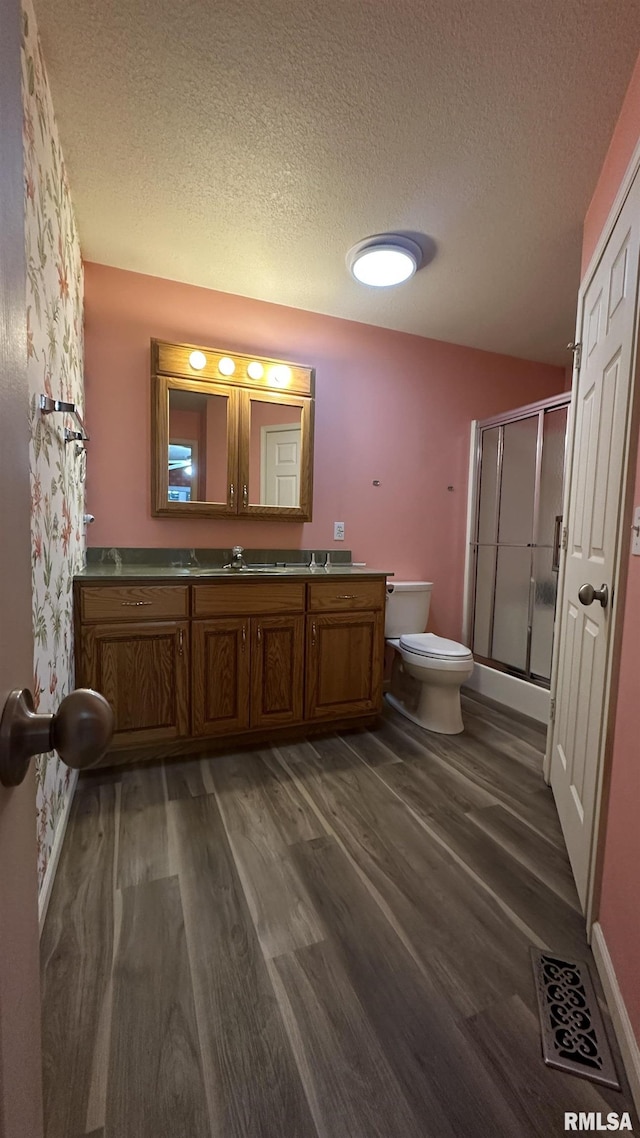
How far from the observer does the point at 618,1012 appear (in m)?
1.01

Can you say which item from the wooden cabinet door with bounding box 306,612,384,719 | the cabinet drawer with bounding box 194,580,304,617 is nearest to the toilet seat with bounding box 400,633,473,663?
the wooden cabinet door with bounding box 306,612,384,719

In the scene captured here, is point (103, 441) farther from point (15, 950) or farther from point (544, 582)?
point (544, 582)

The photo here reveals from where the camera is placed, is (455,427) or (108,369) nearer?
(108,369)

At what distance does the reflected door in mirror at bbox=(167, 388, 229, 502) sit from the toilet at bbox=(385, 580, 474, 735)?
1211 mm

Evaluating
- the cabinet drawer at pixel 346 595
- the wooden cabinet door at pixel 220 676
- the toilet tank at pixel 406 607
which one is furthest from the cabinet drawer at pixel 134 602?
the toilet tank at pixel 406 607

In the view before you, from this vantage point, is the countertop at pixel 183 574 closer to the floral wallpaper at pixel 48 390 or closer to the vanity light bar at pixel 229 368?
the floral wallpaper at pixel 48 390

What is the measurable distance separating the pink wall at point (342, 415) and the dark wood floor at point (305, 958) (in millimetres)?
1373

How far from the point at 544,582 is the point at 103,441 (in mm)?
2614

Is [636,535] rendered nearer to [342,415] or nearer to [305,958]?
[305,958]

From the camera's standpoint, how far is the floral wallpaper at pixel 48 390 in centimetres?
118

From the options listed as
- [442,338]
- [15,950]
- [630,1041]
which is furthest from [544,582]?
[15,950]

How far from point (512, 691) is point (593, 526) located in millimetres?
1665

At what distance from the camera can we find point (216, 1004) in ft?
3.41

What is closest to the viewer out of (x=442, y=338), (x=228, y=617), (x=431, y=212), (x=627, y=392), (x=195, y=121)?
(x=627, y=392)
